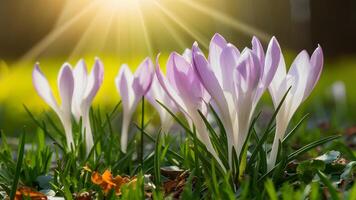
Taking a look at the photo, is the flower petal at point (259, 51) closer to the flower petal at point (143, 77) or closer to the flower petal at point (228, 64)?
the flower petal at point (228, 64)

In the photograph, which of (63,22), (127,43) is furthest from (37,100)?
(63,22)

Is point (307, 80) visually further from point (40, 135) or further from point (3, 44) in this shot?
point (3, 44)

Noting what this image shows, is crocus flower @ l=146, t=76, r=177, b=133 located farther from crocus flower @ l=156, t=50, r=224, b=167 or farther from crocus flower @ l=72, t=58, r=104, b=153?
crocus flower @ l=156, t=50, r=224, b=167

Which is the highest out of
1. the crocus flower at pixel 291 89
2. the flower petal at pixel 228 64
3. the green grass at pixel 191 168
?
the flower petal at pixel 228 64

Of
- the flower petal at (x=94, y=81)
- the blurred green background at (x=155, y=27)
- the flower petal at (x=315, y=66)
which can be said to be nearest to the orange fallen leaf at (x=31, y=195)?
the flower petal at (x=94, y=81)

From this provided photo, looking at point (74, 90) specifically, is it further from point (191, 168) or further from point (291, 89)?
point (291, 89)
